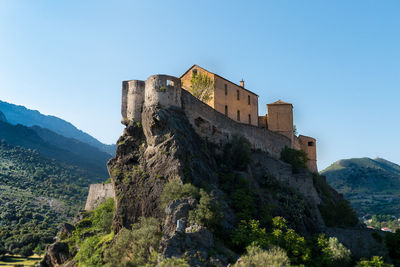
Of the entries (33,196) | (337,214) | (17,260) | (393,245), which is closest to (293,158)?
(337,214)

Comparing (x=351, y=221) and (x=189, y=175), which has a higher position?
(x=189, y=175)

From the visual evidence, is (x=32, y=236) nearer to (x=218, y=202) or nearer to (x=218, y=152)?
(x=218, y=152)

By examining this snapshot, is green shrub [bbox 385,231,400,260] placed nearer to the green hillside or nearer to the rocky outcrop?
the rocky outcrop

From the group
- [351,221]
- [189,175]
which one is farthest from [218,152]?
[351,221]

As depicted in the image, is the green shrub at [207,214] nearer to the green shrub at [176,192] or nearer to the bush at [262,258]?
the green shrub at [176,192]

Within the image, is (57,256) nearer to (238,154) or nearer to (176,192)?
(176,192)

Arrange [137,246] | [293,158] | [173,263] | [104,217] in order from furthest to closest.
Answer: [293,158] < [104,217] < [137,246] < [173,263]

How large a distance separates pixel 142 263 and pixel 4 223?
71.1 metres

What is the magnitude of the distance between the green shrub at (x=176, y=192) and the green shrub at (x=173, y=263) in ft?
22.1

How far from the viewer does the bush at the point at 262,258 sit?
26219mm

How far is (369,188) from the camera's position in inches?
6919

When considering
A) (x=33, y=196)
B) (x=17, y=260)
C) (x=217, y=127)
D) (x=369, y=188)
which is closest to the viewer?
(x=217, y=127)

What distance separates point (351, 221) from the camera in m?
47.5

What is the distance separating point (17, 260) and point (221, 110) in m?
46.1
